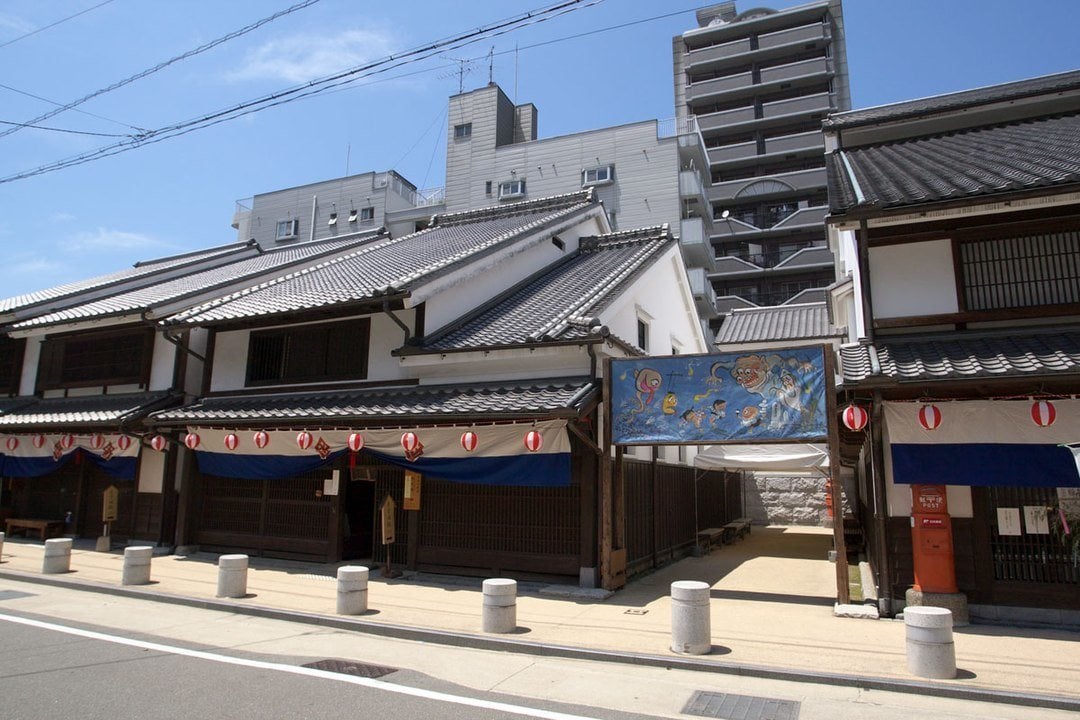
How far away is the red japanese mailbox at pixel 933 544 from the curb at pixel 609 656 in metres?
3.34

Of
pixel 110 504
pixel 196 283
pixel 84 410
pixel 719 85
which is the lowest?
pixel 110 504

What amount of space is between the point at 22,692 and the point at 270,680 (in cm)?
236

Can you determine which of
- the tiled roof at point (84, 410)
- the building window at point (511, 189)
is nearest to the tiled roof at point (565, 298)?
the tiled roof at point (84, 410)

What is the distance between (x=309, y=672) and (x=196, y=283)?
2079 centimetres

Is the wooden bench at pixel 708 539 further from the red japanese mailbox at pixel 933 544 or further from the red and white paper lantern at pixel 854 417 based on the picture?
the red and white paper lantern at pixel 854 417

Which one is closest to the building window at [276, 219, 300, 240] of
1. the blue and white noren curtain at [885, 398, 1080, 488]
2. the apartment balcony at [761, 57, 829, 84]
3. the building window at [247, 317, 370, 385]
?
the building window at [247, 317, 370, 385]

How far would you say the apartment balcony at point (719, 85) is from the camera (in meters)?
59.1

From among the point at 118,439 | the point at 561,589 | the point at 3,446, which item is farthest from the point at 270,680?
the point at 3,446

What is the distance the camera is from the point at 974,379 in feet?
30.4

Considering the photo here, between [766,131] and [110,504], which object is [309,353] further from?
[766,131]

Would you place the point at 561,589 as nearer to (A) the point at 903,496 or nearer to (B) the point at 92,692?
(A) the point at 903,496

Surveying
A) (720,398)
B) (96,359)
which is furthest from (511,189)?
(720,398)

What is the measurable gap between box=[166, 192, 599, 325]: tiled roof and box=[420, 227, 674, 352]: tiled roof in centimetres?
144

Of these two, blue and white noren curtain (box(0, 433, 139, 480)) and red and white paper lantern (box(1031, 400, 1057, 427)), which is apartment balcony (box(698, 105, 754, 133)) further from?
red and white paper lantern (box(1031, 400, 1057, 427))
